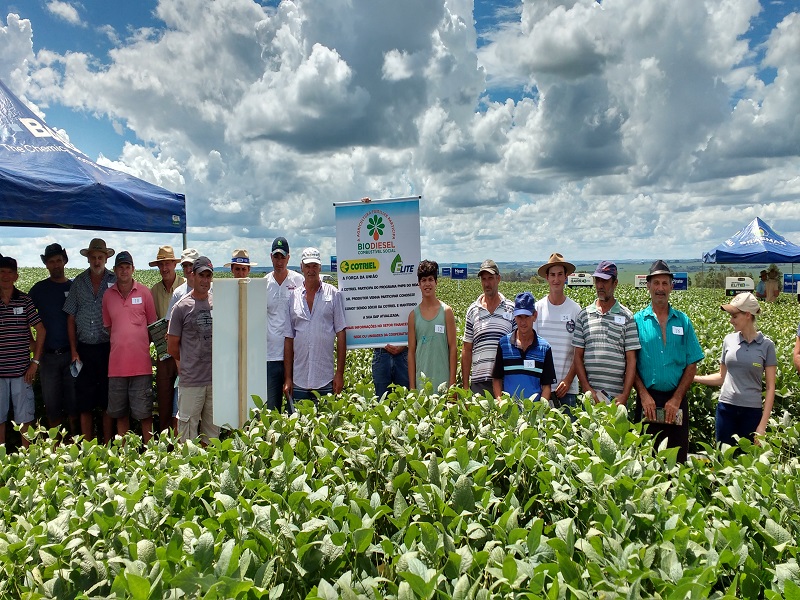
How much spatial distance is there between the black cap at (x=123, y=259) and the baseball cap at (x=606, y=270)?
529 cm

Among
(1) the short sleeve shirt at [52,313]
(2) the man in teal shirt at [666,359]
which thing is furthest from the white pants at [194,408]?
(2) the man in teal shirt at [666,359]

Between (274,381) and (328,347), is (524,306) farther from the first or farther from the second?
(274,381)

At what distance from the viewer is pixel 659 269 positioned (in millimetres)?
5445

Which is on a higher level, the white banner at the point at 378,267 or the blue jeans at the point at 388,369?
the white banner at the point at 378,267

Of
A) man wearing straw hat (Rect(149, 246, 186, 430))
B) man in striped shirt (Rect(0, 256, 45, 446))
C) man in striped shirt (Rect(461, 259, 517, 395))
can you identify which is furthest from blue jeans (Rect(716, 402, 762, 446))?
man in striped shirt (Rect(0, 256, 45, 446))

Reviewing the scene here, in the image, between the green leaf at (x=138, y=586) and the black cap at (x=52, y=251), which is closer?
the green leaf at (x=138, y=586)

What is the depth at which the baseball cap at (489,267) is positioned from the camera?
571 cm

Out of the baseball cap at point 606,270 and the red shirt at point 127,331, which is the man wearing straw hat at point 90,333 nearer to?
the red shirt at point 127,331

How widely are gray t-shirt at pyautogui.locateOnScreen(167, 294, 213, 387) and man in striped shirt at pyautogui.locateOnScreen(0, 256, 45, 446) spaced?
2.07 meters

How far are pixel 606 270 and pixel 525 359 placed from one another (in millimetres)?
1216

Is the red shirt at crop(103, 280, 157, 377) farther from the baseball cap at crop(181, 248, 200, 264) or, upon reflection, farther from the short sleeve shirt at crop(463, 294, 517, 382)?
the short sleeve shirt at crop(463, 294, 517, 382)

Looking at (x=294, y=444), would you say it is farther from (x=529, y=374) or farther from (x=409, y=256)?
(x=409, y=256)

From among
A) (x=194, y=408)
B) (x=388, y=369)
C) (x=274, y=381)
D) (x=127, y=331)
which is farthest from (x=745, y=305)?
(x=127, y=331)

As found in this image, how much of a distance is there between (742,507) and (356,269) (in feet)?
14.5
